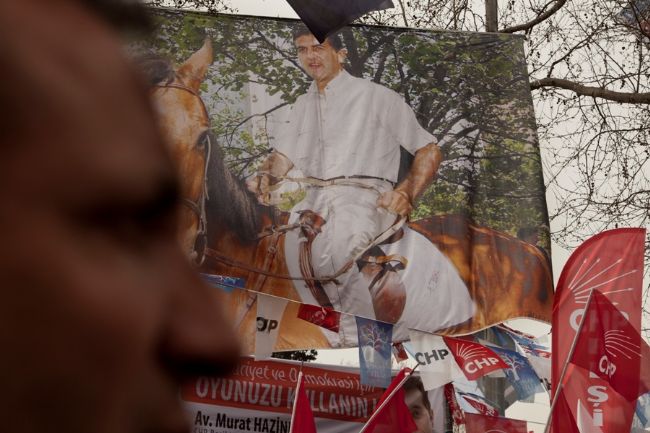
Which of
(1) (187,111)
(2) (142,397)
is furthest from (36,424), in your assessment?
(1) (187,111)

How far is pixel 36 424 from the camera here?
0.28 metres

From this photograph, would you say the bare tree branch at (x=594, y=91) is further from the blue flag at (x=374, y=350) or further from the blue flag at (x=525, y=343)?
the blue flag at (x=374, y=350)

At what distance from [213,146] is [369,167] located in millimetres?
1310

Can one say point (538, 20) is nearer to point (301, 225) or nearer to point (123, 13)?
point (301, 225)

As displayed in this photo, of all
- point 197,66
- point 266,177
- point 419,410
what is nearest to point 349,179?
point 266,177

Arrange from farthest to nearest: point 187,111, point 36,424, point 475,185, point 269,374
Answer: point 269,374
point 475,185
point 187,111
point 36,424

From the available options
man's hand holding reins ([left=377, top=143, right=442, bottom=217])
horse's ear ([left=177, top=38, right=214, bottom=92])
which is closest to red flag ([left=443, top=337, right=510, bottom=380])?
man's hand holding reins ([left=377, top=143, right=442, bottom=217])

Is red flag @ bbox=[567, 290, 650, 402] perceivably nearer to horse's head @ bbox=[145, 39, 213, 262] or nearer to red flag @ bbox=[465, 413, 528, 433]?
horse's head @ bbox=[145, 39, 213, 262]

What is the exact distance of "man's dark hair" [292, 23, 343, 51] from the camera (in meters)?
9.20

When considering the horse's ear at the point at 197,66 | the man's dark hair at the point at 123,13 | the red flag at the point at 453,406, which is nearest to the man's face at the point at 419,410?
the red flag at the point at 453,406

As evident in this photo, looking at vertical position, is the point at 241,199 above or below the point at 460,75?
below

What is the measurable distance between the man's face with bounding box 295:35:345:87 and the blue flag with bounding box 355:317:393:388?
6.94 ft

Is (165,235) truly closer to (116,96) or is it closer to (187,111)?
(116,96)

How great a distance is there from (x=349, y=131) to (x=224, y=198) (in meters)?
1.24
